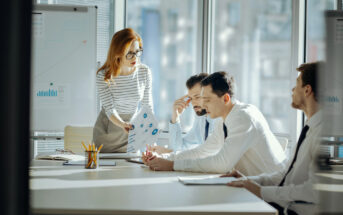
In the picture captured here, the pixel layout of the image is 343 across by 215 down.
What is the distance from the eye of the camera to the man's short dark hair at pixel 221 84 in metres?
2.38

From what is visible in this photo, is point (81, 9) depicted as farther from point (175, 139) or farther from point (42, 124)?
point (175, 139)

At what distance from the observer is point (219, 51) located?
14.7 feet

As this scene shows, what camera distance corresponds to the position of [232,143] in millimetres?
2094

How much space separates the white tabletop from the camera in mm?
1280

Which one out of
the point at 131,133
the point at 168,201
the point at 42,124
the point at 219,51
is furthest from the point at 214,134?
the point at 42,124

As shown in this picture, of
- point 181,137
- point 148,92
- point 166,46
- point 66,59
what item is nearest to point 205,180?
point 148,92

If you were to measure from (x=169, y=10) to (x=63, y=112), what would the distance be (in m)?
1.80

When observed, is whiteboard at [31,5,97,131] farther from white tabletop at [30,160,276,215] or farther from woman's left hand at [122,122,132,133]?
white tabletop at [30,160,276,215]

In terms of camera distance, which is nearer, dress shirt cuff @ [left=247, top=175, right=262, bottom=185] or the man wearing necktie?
the man wearing necktie

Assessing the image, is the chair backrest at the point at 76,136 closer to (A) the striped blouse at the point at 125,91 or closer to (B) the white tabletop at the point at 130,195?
(A) the striped blouse at the point at 125,91

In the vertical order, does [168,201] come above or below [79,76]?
below

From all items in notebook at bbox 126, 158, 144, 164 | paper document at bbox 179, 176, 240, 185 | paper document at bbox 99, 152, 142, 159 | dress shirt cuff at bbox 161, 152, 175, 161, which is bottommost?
notebook at bbox 126, 158, 144, 164

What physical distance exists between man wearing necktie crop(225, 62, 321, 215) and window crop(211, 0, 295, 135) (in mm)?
1346

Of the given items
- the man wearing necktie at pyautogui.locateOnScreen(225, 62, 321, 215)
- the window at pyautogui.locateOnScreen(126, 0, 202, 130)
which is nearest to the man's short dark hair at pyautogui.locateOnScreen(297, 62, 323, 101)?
the man wearing necktie at pyautogui.locateOnScreen(225, 62, 321, 215)
